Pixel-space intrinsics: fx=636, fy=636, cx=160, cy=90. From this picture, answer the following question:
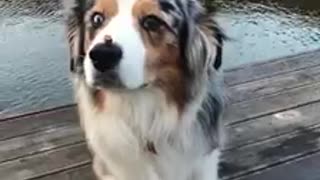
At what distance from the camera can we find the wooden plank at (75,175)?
7.80ft

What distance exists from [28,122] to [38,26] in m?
1.96

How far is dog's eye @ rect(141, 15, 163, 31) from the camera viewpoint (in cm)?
180

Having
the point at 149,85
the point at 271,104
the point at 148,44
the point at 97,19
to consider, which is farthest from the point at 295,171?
the point at 97,19

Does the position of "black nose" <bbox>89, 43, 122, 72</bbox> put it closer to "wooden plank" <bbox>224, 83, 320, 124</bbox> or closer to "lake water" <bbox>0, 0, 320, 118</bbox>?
"wooden plank" <bbox>224, 83, 320, 124</bbox>

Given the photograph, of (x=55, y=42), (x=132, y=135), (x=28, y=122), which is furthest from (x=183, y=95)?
(x=55, y=42)

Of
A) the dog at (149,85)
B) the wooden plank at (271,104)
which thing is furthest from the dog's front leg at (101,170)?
the wooden plank at (271,104)

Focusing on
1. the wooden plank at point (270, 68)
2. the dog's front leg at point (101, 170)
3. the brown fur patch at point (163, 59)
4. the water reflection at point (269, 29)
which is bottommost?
the water reflection at point (269, 29)

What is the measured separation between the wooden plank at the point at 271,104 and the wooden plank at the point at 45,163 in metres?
0.65

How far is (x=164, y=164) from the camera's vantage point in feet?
6.88

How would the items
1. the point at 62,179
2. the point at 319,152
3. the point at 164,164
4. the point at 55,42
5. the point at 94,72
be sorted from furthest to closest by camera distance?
the point at 55,42, the point at 319,152, the point at 62,179, the point at 164,164, the point at 94,72

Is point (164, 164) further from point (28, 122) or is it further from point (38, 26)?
point (38, 26)

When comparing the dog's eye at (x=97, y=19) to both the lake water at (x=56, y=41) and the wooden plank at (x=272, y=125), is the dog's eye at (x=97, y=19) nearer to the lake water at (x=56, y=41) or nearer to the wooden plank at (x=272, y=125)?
the wooden plank at (x=272, y=125)

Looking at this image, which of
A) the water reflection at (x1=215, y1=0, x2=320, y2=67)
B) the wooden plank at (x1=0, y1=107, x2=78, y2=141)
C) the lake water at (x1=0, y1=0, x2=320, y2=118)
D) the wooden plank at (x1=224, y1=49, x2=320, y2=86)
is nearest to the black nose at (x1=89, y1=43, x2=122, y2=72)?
the wooden plank at (x1=0, y1=107, x2=78, y2=141)

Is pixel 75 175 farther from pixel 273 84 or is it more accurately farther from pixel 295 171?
pixel 273 84
